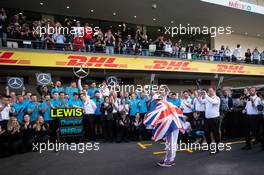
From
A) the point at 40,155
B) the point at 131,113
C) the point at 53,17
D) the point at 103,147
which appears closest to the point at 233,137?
the point at 131,113

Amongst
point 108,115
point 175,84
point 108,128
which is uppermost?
point 175,84

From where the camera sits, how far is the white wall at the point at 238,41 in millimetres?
26667

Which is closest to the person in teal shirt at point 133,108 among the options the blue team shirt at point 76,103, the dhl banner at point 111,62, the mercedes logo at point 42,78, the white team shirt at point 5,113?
the blue team shirt at point 76,103

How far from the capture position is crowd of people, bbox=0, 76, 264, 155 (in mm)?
7896

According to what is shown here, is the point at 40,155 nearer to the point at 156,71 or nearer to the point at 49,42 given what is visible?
the point at 49,42

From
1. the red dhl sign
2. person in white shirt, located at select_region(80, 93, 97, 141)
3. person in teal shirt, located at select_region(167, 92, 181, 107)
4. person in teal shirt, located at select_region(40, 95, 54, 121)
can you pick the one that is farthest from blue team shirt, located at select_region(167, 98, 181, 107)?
the red dhl sign

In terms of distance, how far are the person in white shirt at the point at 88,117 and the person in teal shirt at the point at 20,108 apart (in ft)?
6.66

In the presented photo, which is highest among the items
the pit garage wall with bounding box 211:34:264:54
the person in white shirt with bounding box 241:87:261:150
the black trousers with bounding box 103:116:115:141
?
the pit garage wall with bounding box 211:34:264:54

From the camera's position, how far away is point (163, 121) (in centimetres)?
613

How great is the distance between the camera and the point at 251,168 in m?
5.98

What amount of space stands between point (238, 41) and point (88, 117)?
76.9 feet

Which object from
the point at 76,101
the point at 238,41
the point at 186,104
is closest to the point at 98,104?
the point at 76,101

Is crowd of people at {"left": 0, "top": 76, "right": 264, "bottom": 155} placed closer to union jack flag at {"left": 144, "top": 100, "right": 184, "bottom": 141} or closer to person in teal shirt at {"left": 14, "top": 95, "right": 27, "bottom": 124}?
person in teal shirt at {"left": 14, "top": 95, "right": 27, "bottom": 124}

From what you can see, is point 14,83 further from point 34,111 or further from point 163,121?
point 163,121
